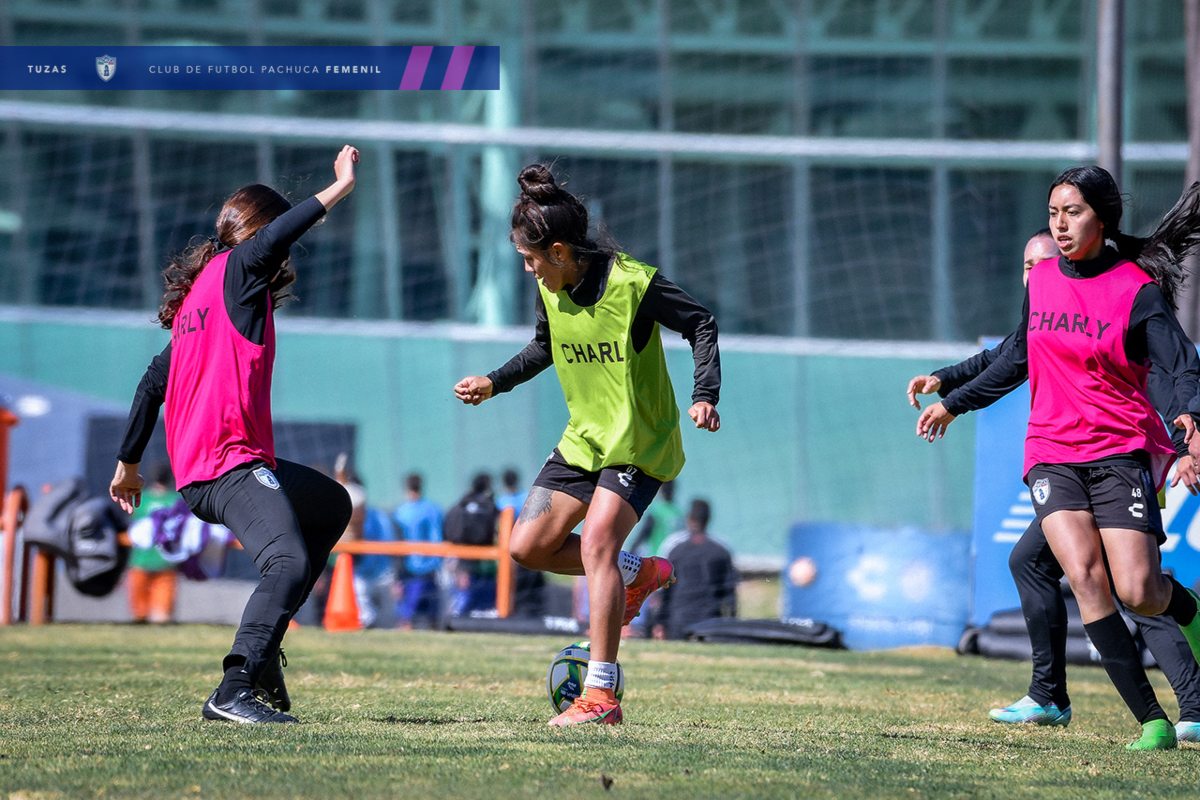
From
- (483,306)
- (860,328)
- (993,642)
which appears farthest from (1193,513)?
(483,306)

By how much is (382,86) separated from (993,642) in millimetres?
6461

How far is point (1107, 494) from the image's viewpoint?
19.3 feet

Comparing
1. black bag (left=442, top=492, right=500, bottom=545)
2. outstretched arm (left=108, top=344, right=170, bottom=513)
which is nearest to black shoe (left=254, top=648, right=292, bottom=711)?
outstretched arm (left=108, top=344, right=170, bottom=513)

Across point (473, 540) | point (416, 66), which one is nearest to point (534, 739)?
point (416, 66)

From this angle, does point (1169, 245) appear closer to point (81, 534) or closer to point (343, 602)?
point (343, 602)

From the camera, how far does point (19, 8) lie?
26.3 metres

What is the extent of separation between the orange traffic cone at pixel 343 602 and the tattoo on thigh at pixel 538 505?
385 inches

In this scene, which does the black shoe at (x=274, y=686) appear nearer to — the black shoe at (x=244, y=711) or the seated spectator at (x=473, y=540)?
the black shoe at (x=244, y=711)

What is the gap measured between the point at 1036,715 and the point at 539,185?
3115mm

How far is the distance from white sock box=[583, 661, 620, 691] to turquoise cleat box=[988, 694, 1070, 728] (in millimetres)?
1993

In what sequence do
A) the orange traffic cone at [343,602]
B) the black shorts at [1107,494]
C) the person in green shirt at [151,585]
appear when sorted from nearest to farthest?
1. the black shorts at [1107,494]
2. the orange traffic cone at [343,602]
3. the person in green shirt at [151,585]

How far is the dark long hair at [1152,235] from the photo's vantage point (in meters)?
6.03

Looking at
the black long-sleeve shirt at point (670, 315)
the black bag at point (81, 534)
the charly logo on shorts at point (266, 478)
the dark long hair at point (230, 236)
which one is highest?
the dark long hair at point (230, 236)
